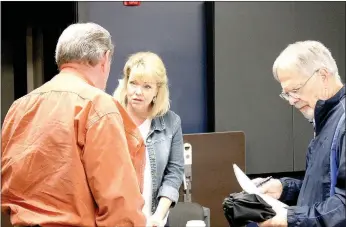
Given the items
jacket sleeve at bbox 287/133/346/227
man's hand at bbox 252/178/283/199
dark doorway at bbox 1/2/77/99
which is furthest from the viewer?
dark doorway at bbox 1/2/77/99

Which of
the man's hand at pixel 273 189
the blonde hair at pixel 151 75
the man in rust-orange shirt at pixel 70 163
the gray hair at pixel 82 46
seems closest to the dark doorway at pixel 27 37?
the blonde hair at pixel 151 75

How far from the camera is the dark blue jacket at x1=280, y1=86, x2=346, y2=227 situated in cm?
148

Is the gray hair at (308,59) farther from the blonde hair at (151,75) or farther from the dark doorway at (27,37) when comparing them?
the dark doorway at (27,37)

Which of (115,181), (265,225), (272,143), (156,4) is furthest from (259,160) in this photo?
(115,181)

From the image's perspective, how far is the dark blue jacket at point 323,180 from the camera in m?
1.48

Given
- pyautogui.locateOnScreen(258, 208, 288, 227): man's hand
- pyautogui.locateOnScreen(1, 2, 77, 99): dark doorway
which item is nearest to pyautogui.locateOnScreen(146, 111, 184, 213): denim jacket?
pyautogui.locateOnScreen(258, 208, 288, 227): man's hand

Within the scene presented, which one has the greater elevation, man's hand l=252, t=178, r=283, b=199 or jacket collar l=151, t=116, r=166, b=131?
jacket collar l=151, t=116, r=166, b=131

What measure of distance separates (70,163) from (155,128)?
2.91 ft

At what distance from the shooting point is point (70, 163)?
59.4 inches

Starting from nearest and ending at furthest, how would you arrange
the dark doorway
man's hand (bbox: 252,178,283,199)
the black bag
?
the black bag, man's hand (bbox: 252,178,283,199), the dark doorway

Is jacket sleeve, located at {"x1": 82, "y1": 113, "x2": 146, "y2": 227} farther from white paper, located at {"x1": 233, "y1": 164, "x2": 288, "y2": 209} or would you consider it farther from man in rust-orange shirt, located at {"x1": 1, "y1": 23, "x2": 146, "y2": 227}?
white paper, located at {"x1": 233, "y1": 164, "x2": 288, "y2": 209}

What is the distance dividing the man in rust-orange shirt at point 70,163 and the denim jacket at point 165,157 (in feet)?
2.33

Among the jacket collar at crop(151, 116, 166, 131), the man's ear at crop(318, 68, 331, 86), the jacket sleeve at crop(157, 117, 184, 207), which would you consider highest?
the man's ear at crop(318, 68, 331, 86)

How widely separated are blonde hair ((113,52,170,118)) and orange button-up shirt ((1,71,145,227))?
0.80 metres
